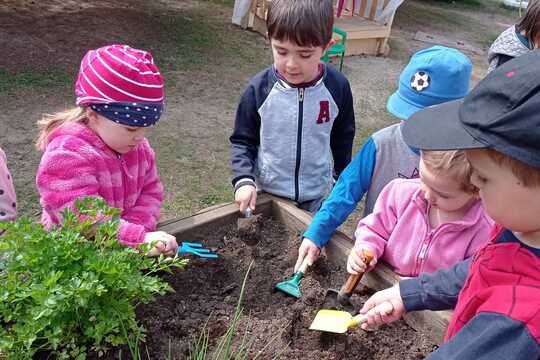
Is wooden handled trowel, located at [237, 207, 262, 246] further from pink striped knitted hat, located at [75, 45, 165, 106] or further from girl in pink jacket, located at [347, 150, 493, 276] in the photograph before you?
pink striped knitted hat, located at [75, 45, 165, 106]

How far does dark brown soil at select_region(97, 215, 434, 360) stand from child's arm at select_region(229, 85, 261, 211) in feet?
1.00

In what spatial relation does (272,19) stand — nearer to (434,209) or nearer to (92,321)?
(434,209)

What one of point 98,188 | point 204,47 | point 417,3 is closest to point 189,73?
point 204,47

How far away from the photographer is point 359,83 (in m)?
6.17

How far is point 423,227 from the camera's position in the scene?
5.58ft

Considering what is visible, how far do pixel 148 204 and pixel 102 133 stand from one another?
0.34 m

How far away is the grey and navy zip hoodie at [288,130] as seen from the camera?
2139 mm

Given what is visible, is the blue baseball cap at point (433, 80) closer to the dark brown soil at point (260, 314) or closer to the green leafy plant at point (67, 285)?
the dark brown soil at point (260, 314)

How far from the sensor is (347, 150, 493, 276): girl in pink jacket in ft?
5.15

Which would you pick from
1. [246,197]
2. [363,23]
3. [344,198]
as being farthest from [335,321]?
[363,23]

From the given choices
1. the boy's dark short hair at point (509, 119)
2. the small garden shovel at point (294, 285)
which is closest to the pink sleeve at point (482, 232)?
the small garden shovel at point (294, 285)

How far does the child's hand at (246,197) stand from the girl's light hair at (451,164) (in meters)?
0.75

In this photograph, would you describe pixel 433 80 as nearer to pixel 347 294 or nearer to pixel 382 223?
pixel 382 223

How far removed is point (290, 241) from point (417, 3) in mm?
11171
